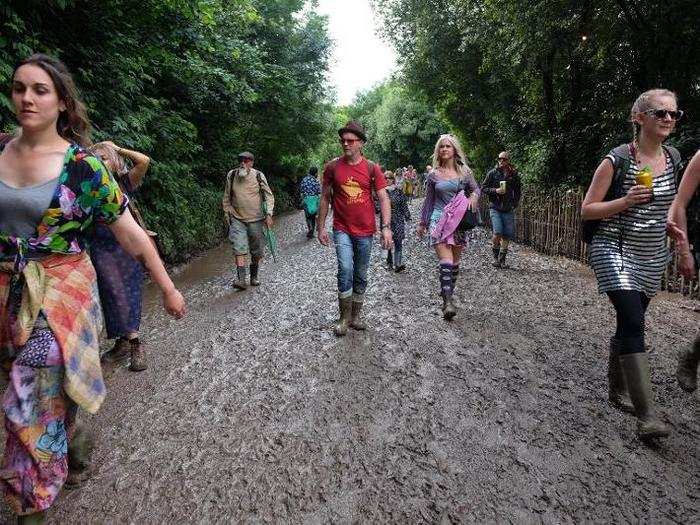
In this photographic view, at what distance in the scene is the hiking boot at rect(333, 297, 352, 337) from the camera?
485 centimetres

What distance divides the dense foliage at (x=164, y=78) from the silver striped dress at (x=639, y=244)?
5415 mm

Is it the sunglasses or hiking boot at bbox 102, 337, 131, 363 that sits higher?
the sunglasses

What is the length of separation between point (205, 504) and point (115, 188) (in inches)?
64.6

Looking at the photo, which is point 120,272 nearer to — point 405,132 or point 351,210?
point 351,210

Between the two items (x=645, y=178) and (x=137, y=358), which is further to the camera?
(x=137, y=358)

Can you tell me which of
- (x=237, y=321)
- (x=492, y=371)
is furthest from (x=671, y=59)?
(x=237, y=321)

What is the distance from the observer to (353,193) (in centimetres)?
471

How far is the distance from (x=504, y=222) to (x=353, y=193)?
443 centimetres

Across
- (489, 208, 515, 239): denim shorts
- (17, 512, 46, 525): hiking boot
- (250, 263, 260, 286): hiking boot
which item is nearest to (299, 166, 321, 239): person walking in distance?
(250, 263, 260, 286): hiking boot

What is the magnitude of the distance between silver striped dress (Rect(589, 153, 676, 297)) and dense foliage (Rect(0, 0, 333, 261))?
5.42m

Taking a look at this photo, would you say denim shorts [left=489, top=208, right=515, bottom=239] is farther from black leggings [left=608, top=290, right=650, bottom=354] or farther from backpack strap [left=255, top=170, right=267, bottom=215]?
black leggings [left=608, top=290, right=650, bottom=354]

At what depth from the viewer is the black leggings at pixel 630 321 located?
2.78 m

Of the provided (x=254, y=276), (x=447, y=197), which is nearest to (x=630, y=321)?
(x=447, y=197)

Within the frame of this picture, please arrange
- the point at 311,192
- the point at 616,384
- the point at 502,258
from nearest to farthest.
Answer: the point at 616,384 < the point at 502,258 < the point at 311,192
